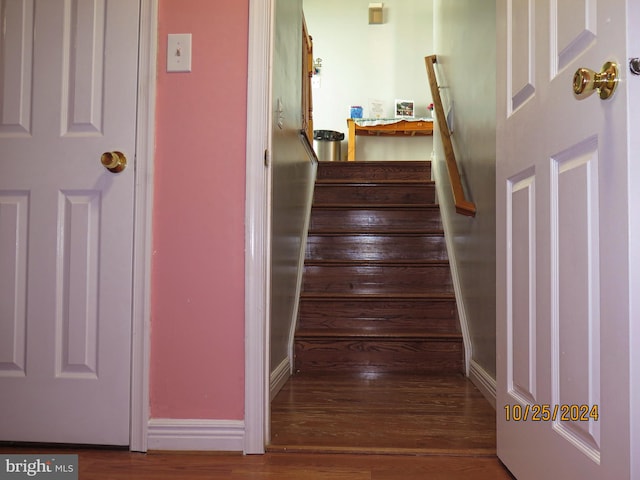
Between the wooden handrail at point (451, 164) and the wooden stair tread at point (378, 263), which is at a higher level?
the wooden handrail at point (451, 164)

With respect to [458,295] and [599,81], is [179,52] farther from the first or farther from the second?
[458,295]

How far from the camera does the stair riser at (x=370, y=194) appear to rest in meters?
3.83

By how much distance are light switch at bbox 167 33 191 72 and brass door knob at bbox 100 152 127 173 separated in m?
0.32

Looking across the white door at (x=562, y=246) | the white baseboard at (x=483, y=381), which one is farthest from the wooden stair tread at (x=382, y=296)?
the white door at (x=562, y=246)

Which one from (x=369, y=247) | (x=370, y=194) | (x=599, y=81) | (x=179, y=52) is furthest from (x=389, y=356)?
(x=599, y=81)

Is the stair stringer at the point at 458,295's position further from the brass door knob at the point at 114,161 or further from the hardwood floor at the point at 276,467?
the brass door knob at the point at 114,161

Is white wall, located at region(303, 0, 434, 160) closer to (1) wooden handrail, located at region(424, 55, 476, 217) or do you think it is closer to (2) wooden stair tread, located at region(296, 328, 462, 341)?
(1) wooden handrail, located at region(424, 55, 476, 217)

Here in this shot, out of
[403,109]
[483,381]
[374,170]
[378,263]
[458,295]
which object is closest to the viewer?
[483,381]

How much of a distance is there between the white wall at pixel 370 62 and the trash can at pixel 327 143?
291 mm

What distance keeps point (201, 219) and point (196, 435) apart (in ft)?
2.15

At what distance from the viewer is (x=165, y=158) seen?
5.27ft

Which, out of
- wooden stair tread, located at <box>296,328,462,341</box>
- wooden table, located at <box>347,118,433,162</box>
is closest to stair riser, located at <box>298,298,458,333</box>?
wooden stair tread, located at <box>296,328,462,341</box>

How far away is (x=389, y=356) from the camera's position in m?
2.59
